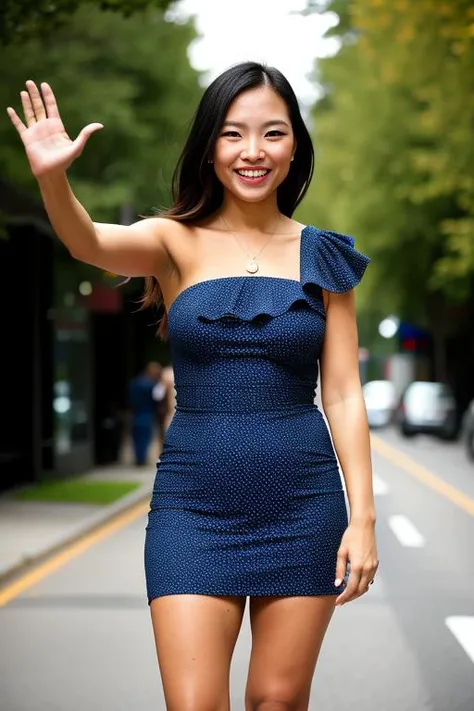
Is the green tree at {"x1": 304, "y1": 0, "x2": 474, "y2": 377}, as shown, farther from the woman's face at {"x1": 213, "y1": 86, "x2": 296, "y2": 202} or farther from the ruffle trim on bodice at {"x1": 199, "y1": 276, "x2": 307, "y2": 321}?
the ruffle trim on bodice at {"x1": 199, "y1": 276, "x2": 307, "y2": 321}

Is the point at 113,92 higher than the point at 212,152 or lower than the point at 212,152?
higher

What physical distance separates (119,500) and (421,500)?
12.5ft

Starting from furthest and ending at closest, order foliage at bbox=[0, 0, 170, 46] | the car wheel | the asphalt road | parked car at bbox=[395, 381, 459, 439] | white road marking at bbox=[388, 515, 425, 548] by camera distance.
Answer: the car wheel, parked car at bbox=[395, 381, 459, 439], white road marking at bbox=[388, 515, 425, 548], foliage at bbox=[0, 0, 170, 46], the asphalt road

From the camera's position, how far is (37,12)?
11086mm

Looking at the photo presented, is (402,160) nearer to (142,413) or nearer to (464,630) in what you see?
(142,413)

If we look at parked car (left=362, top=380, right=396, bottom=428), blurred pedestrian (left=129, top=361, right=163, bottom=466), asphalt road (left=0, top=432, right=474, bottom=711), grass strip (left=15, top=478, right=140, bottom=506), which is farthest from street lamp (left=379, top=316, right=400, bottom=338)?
asphalt road (left=0, top=432, right=474, bottom=711)

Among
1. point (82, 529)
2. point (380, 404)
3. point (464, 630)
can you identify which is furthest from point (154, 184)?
point (380, 404)

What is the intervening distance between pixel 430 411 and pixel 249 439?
33.1 m

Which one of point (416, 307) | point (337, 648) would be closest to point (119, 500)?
point (337, 648)

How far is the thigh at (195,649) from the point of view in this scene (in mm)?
3084

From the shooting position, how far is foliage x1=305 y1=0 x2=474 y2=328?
24823 millimetres

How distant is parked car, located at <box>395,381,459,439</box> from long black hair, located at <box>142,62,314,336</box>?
32.1m

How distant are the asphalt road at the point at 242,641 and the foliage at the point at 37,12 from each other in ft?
14.2

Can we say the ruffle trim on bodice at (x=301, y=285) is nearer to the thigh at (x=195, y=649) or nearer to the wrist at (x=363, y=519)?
the wrist at (x=363, y=519)
